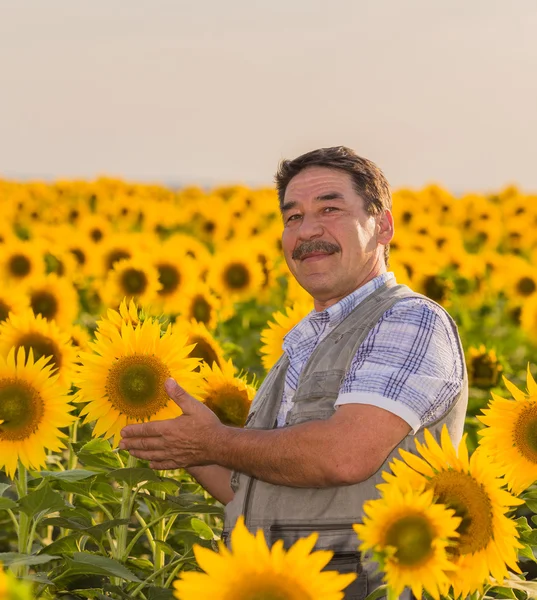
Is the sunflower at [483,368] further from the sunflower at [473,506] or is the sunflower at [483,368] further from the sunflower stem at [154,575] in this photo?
the sunflower at [473,506]

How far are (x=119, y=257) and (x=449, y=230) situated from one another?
477 centimetres

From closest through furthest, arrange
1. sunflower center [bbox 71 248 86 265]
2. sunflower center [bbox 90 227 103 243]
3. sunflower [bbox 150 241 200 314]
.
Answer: sunflower [bbox 150 241 200 314], sunflower center [bbox 71 248 86 265], sunflower center [bbox 90 227 103 243]

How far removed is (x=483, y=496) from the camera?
9.16 feet

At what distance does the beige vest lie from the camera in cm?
365

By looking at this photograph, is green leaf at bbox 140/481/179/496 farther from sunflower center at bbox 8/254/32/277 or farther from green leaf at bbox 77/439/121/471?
sunflower center at bbox 8/254/32/277

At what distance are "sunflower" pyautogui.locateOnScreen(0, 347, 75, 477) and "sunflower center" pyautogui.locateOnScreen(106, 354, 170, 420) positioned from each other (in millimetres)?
201

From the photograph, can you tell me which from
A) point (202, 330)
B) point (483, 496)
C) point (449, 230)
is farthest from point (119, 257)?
point (483, 496)

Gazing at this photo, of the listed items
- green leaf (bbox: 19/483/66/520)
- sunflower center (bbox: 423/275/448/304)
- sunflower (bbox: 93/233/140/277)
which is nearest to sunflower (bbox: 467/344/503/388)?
sunflower center (bbox: 423/275/448/304)

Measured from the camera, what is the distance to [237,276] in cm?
1053

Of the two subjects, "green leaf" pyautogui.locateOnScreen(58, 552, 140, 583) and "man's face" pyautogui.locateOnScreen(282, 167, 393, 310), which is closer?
"green leaf" pyautogui.locateOnScreen(58, 552, 140, 583)

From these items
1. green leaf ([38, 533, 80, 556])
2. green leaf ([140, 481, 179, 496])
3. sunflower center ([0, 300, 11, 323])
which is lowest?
green leaf ([38, 533, 80, 556])

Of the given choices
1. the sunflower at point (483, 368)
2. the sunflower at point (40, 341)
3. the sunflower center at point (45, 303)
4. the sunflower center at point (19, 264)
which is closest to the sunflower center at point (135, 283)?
the sunflower center at point (45, 303)

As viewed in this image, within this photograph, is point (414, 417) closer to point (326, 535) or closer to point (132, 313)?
point (326, 535)

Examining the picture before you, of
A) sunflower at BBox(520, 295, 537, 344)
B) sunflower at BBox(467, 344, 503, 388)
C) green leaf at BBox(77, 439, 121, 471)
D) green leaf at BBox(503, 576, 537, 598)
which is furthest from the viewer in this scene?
sunflower at BBox(520, 295, 537, 344)
